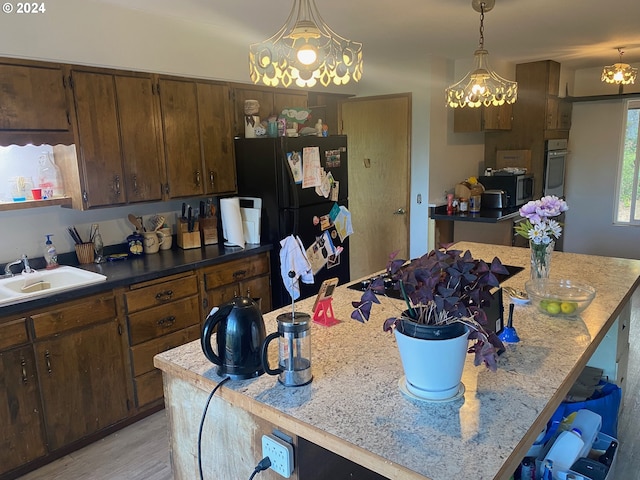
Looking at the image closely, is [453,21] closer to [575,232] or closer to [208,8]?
[208,8]

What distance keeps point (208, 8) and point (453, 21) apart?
1554 mm

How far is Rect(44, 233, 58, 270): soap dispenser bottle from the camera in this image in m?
2.76

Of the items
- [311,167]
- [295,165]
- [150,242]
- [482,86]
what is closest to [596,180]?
[482,86]

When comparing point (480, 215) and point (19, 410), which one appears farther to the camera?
point (480, 215)

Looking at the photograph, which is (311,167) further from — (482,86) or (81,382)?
(81,382)

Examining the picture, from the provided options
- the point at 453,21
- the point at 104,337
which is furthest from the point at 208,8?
the point at 104,337

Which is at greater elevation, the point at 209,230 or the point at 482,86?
the point at 482,86

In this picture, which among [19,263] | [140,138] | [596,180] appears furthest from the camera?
[596,180]

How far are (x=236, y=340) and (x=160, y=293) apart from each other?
5.06 ft

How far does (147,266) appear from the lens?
112 inches

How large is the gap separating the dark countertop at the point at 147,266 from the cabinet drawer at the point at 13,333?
0.19 ft

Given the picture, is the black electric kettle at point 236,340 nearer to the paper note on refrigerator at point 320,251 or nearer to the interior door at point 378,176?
the paper note on refrigerator at point 320,251

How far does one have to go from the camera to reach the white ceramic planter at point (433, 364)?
1187 mm

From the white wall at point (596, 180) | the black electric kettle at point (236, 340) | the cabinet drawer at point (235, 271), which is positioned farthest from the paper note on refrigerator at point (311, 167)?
the white wall at point (596, 180)
